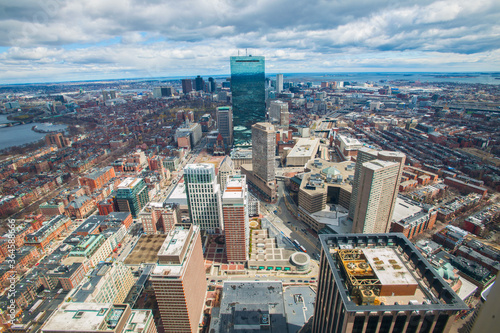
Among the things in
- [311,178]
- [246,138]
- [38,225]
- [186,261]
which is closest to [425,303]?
[186,261]

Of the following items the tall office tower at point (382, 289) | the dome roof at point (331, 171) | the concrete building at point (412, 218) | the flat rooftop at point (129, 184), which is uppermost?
the tall office tower at point (382, 289)

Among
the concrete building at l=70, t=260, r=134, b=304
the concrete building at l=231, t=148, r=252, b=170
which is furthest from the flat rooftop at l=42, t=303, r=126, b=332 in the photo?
the concrete building at l=231, t=148, r=252, b=170

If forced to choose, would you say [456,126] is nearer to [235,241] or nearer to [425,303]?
[235,241]

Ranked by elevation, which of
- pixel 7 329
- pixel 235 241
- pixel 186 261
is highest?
pixel 186 261

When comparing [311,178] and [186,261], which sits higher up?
[186,261]

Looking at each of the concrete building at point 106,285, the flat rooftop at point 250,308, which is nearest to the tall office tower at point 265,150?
the flat rooftop at point 250,308

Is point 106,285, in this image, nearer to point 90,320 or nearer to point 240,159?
point 90,320

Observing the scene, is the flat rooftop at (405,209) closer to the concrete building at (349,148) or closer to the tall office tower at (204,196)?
the concrete building at (349,148)
